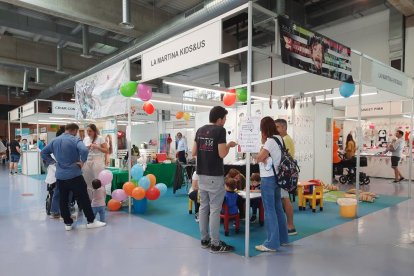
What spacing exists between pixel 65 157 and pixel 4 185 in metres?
5.97

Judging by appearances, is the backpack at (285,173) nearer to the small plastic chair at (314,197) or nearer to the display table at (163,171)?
the small plastic chair at (314,197)

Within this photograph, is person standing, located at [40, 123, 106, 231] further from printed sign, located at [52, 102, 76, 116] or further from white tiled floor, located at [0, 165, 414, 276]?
printed sign, located at [52, 102, 76, 116]

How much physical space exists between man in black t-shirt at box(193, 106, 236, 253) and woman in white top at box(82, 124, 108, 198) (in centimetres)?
216

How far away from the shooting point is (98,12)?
21.2 feet

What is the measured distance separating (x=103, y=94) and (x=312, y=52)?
12.5 ft

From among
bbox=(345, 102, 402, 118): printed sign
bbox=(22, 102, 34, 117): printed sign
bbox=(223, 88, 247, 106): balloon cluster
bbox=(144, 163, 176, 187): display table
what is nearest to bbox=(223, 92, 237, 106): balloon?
bbox=(223, 88, 247, 106): balloon cluster

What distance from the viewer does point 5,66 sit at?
13.2m

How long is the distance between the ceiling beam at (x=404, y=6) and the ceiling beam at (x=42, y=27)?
8.06m

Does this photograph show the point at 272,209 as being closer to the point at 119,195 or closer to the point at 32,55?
the point at 119,195

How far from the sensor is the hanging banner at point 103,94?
17.2 feet

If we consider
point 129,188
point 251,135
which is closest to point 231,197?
point 251,135

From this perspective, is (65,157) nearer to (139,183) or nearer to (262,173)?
(139,183)

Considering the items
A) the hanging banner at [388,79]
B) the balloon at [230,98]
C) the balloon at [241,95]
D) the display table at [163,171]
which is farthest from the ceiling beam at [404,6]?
the display table at [163,171]

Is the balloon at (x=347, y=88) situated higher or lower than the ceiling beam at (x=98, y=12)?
lower
